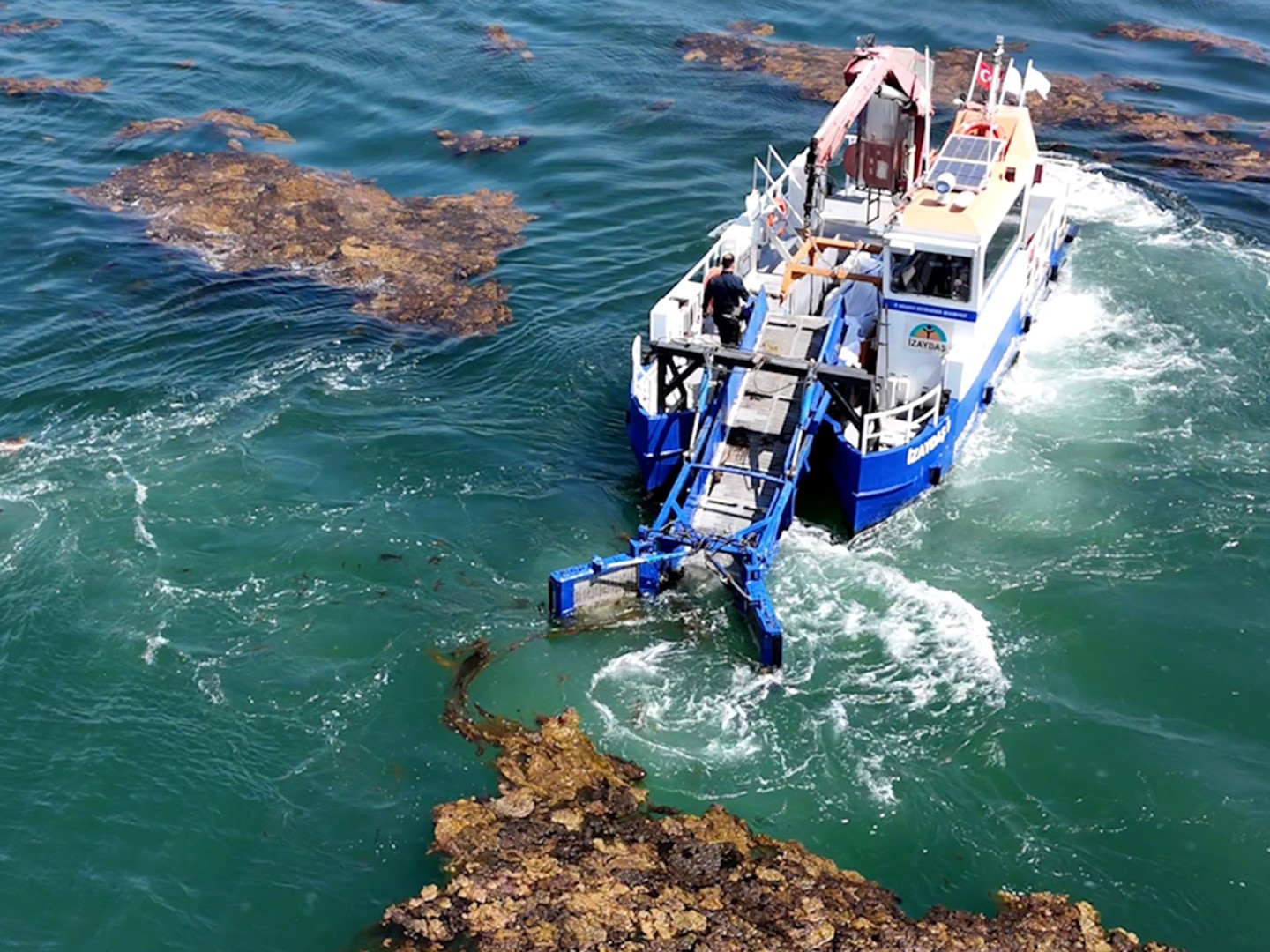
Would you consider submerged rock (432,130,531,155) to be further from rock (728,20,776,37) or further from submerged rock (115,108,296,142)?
rock (728,20,776,37)

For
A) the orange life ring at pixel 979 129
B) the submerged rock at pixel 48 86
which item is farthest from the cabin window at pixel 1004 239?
the submerged rock at pixel 48 86

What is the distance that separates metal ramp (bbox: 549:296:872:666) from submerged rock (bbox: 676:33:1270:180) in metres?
20.1

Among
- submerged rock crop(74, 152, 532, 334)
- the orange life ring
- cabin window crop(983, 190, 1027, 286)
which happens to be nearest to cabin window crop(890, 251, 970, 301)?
cabin window crop(983, 190, 1027, 286)

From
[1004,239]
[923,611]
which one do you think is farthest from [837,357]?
[923,611]

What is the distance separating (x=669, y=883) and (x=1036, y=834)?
16.4 feet

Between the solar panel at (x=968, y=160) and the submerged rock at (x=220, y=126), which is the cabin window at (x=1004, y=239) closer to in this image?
the solar panel at (x=968, y=160)

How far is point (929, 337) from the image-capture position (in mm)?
22391

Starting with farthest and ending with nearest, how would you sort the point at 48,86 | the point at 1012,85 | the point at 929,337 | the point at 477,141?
1. the point at 48,86
2. the point at 477,141
3. the point at 1012,85
4. the point at 929,337

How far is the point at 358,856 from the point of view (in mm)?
15648

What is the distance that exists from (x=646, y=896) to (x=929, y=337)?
39.8ft

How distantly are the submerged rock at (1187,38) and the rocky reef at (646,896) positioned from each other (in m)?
40.1

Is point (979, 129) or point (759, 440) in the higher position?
point (979, 129)

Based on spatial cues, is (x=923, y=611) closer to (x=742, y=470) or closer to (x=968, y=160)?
(x=742, y=470)

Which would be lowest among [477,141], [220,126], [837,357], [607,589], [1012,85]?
[607,589]
